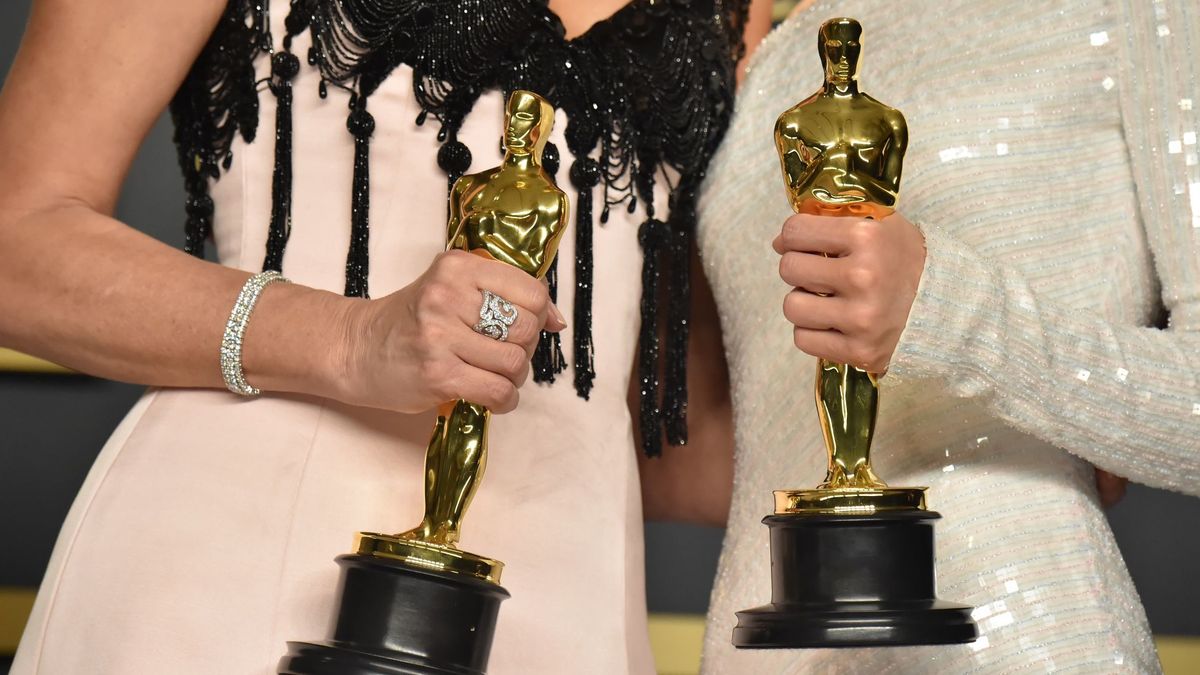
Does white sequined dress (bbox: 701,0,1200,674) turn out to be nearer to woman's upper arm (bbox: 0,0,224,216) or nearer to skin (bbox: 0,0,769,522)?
skin (bbox: 0,0,769,522)

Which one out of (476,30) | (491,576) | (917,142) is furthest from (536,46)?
(491,576)

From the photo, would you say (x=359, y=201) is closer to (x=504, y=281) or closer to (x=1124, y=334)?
(x=504, y=281)

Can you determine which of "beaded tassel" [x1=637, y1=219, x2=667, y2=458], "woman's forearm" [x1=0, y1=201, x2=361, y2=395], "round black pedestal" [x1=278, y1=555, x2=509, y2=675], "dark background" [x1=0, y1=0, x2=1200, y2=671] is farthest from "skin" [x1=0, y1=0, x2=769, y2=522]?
"dark background" [x1=0, y1=0, x2=1200, y2=671]

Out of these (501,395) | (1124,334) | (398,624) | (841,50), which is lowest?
(398,624)

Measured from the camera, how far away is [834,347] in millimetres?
809

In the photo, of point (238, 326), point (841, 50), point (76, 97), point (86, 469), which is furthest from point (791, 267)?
point (86, 469)

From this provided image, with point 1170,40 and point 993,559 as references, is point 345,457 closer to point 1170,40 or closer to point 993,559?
point 993,559

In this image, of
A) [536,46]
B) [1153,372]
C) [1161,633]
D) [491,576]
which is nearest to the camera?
[491,576]

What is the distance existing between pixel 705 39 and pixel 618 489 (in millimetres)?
354

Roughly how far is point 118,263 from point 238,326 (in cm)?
9

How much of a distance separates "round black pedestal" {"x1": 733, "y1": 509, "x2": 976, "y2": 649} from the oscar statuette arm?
0.11 metres

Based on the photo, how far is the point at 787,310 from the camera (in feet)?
2.68

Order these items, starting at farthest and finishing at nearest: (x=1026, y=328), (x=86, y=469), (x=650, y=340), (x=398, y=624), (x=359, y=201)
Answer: (x=86, y=469) < (x=650, y=340) < (x=359, y=201) < (x=1026, y=328) < (x=398, y=624)

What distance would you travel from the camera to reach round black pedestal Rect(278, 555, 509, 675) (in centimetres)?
75
